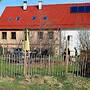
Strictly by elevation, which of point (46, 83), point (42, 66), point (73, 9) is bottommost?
point (46, 83)

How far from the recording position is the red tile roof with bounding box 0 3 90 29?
5166 cm

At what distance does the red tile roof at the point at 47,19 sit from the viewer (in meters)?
51.7

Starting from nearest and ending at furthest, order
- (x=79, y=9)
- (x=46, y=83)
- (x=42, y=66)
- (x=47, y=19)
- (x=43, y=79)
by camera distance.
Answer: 1. (x=46, y=83)
2. (x=43, y=79)
3. (x=42, y=66)
4. (x=47, y=19)
5. (x=79, y=9)

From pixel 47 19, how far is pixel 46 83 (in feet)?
125

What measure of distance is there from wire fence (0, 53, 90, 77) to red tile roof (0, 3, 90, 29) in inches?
1168

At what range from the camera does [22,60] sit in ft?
64.9

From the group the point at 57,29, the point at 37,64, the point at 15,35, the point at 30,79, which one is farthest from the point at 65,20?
the point at 30,79

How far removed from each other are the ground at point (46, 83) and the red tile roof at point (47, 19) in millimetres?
33084

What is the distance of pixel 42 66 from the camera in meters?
20.5

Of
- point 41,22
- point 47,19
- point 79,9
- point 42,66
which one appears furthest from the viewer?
point 79,9

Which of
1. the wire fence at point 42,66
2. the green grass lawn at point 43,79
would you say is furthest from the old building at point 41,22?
the green grass lawn at point 43,79

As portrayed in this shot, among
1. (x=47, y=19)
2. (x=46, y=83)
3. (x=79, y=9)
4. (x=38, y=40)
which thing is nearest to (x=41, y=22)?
(x=47, y=19)

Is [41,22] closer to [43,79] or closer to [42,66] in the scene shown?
[42,66]

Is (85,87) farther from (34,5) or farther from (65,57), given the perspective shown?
(34,5)
